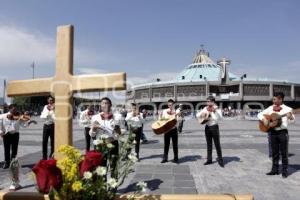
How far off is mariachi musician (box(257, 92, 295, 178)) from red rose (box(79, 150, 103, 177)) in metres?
6.37

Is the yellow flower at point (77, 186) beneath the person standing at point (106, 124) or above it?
beneath

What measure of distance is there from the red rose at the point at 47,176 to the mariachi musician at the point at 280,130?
Answer: 6.67 metres

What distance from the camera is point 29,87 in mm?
3900

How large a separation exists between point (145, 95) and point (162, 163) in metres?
93.2

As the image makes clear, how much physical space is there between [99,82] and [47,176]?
1.15 meters

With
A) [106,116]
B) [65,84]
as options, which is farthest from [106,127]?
[65,84]

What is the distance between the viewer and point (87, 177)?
270 cm

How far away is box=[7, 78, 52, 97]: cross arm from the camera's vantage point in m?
3.78

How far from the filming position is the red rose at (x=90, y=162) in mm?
2778

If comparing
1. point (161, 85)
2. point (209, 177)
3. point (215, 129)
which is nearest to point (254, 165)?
point (215, 129)

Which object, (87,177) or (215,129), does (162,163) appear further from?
(87,177)

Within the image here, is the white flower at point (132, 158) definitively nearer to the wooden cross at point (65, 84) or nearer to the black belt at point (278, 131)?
the wooden cross at point (65, 84)

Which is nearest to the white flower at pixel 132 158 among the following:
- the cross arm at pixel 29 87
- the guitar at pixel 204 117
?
the cross arm at pixel 29 87

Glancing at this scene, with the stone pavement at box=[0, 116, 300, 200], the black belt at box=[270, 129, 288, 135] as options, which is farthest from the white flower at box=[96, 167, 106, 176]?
the black belt at box=[270, 129, 288, 135]
